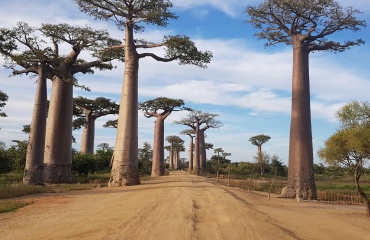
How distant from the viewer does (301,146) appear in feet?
44.2

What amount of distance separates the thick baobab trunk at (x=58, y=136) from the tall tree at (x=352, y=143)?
11.7 metres

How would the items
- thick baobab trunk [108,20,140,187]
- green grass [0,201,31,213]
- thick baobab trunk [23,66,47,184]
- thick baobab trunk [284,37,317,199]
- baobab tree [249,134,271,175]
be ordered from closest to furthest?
green grass [0,201,31,213]
thick baobab trunk [284,37,317,199]
thick baobab trunk [23,66,47,184]
thick baobab trunk [108,20,140,187]
baobab tree [249,134,271,175]

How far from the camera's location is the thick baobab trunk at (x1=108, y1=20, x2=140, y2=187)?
46.0 feet

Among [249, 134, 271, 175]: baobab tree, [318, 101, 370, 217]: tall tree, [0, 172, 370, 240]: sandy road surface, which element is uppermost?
[249, 134, 271, 175]: baobab tree

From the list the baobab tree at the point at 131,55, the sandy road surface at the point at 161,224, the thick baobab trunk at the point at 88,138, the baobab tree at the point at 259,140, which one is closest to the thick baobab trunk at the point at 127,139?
the baobab tree at the point at 131,55

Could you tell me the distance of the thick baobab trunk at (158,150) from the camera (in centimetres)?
2855

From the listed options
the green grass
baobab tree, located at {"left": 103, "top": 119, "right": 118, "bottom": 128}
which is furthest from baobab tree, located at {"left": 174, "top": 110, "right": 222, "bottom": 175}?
the green grass

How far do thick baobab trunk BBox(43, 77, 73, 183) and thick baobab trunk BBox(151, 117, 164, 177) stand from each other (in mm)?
12058

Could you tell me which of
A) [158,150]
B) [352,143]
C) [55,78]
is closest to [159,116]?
[158,150]

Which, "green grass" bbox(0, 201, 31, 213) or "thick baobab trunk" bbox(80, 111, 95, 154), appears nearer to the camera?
"green grass" bbox(0, 201, 31, 213)

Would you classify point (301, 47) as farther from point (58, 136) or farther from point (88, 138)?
point (88, 138)

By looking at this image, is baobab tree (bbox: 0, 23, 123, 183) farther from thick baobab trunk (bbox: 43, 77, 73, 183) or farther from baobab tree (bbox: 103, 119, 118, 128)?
baobab tree (bbox: 103, 119, 118, 128)

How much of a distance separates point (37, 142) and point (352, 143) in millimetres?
11427

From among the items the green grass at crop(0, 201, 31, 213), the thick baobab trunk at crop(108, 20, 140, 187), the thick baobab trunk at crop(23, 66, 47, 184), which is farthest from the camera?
the thick baobab trunk at crop(108, 20, 140, 187)
